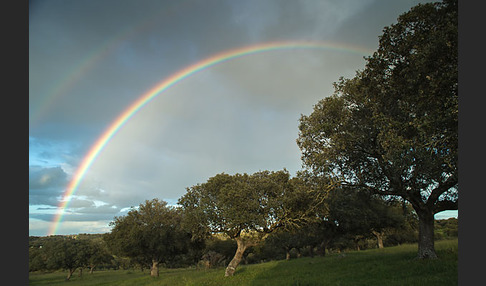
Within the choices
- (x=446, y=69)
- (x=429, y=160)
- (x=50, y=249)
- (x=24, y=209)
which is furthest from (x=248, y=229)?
(x=50, y=249)

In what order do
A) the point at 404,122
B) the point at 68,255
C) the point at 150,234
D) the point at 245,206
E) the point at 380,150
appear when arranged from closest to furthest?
the point at 404,122
the point at 380,150
the point at 245,206
the point at 150,234
the point at 68,255

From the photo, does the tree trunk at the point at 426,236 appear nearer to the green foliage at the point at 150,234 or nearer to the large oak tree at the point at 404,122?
the large oak tree at the point at 404,122

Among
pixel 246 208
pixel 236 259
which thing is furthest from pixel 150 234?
pixel 246 208

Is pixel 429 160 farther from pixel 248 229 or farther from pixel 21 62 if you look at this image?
pixel 248 229

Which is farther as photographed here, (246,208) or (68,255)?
(68,255)

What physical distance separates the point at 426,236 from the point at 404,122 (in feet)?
31.7

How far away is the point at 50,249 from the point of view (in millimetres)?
79688

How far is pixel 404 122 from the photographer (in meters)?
17.4

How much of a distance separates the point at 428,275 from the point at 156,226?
4252cm

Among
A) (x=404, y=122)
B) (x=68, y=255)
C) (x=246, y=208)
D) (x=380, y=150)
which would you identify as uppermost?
(x=404, y=122)

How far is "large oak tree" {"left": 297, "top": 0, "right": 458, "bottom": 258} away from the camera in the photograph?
12031mm

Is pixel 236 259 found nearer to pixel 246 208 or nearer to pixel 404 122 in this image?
pixel 246 208

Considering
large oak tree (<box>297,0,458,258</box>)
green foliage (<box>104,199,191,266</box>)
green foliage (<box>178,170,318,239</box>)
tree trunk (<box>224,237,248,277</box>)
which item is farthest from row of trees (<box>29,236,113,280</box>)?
large oak tree (<box>297,0,458,258</box>)

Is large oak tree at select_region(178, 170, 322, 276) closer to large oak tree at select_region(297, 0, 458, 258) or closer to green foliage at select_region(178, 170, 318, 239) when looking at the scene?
green foliage at select_region(178, 170, 318, 239)
